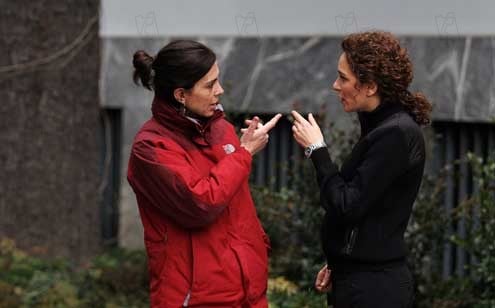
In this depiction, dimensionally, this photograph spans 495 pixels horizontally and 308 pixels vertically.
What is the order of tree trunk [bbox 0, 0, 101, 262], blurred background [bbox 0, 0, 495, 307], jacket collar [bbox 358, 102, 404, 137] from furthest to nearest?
tree trunk [bbox 0, 0, 101, 262], blurred background [bbox 0, 0, 495, 307], jacket collar [bbox 358, 102, 404, 137]

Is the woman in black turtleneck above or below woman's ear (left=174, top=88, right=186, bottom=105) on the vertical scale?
below

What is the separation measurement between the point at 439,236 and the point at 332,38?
163 centimetres

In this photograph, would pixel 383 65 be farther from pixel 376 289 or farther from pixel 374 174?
pixel 376 289

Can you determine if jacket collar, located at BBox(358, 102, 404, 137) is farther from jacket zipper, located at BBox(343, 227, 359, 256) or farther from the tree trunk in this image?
the tree trunk

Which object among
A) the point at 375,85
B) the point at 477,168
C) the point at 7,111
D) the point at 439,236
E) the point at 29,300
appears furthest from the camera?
the point at 7,111

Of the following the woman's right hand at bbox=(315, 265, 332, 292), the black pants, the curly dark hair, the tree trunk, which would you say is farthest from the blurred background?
the curly dark hair

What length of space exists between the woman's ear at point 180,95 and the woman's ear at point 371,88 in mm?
643

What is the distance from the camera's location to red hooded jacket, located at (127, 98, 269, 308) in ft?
11.9

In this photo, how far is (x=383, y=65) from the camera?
3.61 m

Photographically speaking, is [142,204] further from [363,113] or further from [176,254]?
[363,113]

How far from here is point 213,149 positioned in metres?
3.82

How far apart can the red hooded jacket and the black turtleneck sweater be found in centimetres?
31

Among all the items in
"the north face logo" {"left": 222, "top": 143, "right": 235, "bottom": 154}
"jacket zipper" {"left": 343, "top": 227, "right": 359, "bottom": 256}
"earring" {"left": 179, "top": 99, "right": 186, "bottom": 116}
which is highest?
"earring" {"left": 179, "top": 99, "right": 186, "bottom": 116}

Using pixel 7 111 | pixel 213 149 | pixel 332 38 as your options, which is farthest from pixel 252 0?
pixel 213 149
